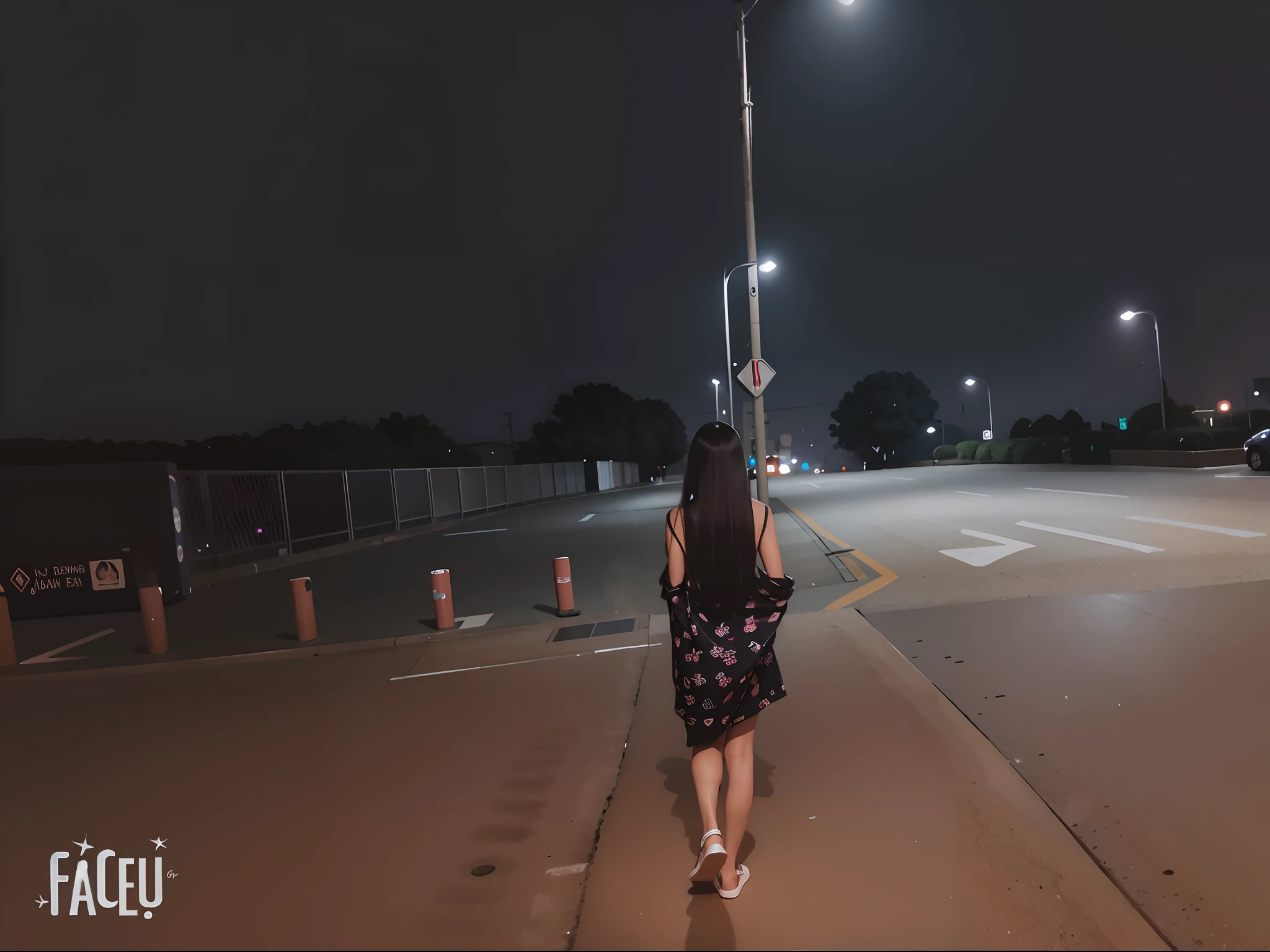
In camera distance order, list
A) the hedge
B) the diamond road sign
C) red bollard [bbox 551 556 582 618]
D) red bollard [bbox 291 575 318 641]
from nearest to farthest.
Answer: red bollard [bbox 291 575 318 641] < red bollard [bbox 551 556 582 618] < the diamond road sign < the hedge

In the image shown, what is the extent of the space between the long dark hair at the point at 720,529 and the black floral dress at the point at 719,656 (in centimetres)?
8

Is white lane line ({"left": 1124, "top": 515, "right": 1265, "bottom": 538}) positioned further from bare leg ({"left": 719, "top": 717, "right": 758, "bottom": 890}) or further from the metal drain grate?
bare leg ({"left": 719, "top": 717, "right": 758, "bottom": 890})

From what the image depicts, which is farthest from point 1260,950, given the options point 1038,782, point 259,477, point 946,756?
point 259,477

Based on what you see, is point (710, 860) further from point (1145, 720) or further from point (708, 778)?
point (1145, 720)

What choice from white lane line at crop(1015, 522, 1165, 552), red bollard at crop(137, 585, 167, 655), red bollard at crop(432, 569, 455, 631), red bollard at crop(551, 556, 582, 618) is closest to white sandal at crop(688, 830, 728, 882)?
red bollard at crop(551, 556, 582, 618)

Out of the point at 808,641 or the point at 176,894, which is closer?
the point at 176,894

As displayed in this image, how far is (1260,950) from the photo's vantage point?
8.46 feet

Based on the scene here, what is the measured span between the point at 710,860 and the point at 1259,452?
24.9 metres

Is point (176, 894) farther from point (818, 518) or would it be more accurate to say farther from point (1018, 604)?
point (818, 518)

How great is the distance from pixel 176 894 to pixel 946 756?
155 inches

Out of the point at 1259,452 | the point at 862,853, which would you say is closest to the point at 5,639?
the point at 862,853

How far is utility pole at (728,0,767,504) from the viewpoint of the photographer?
12539 mm

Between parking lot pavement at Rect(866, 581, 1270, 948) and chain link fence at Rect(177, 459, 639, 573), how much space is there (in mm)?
14219

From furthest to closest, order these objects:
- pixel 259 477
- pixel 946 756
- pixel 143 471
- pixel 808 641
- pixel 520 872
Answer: pixel 259 477 < pixel 143 471 < pixel 808 641 < pixel 946 756 < pixel 520 872
